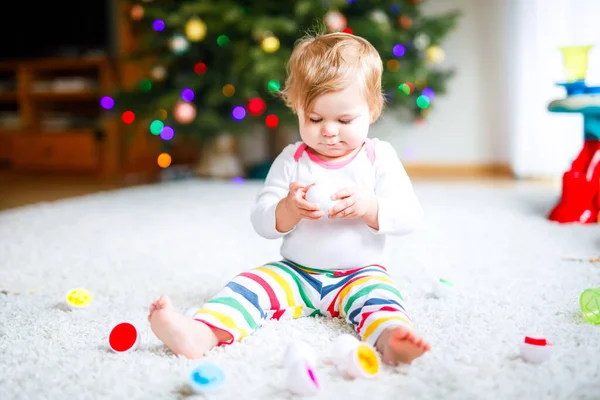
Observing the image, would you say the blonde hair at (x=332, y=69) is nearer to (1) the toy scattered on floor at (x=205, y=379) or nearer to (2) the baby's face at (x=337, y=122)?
(2) the baby's face at (x=337, y=122)

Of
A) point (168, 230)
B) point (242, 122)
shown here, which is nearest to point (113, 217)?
point (168, 230)

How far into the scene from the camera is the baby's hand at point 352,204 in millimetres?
855

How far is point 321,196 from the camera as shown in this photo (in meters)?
0.88

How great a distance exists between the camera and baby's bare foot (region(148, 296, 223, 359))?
2.50 feet

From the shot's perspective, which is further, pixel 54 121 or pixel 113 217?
pixel 54 121

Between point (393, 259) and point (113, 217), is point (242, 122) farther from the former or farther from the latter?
point (393, 259)

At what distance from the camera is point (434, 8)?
317 cm

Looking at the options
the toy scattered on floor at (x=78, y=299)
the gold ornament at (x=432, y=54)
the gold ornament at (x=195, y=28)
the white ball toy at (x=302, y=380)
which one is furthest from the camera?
the gold ornament at (x=432, y=54)

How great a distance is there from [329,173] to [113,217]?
1.17 meters

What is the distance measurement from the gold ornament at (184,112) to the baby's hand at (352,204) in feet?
6.09

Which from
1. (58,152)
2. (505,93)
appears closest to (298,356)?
(505,93)

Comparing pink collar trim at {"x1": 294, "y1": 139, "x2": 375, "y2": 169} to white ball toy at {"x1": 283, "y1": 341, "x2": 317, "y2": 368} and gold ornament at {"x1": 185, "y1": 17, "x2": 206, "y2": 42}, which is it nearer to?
white ball toy at {"x1": 283, "y1": 341, "x2": 317, "y2": 368}

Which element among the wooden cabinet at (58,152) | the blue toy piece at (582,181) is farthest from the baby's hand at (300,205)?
the wooden cabinet at (58,152)

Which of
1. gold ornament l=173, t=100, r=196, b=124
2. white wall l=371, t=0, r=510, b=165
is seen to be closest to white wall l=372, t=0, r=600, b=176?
white wall l=371, t=0, r=510, b=165
